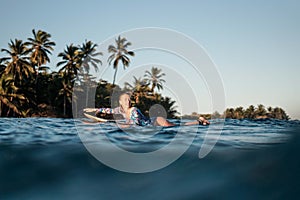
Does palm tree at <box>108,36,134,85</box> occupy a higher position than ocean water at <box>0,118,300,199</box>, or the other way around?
palm tree at <box>108,36,134,85</box>

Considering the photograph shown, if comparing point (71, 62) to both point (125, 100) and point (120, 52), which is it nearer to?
point (120, 52)

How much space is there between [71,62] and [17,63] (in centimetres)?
551

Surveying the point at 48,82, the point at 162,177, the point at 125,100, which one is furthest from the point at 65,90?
the point at 162,177

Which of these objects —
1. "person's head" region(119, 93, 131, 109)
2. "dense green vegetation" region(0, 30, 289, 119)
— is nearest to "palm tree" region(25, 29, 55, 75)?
"dense green vegetation" region(0, 30, 289, 119)

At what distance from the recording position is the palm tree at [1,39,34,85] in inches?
1156

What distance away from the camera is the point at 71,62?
1287 inches

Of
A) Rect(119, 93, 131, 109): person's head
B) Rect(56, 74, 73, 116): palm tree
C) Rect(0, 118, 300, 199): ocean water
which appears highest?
Rect(56, 74, 73, 116): palm tree

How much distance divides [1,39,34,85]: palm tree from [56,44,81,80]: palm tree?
3592mm

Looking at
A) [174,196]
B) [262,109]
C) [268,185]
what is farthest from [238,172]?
[262,109]

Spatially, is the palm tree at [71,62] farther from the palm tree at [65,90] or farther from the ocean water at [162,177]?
the ocean water at [162,177]

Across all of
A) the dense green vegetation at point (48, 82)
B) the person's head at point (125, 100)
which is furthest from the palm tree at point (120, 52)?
the person's head at point (125, 100)

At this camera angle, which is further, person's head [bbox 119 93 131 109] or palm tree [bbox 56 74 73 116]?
palm tree [bbox 56 74 73 116]

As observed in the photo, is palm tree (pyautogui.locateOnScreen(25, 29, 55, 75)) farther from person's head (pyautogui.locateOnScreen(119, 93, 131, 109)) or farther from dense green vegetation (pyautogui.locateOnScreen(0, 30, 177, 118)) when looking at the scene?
person's head (pyautogui.locateOnScreen(119, 93, 131, 109))

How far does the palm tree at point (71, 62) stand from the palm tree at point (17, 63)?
141 inches
